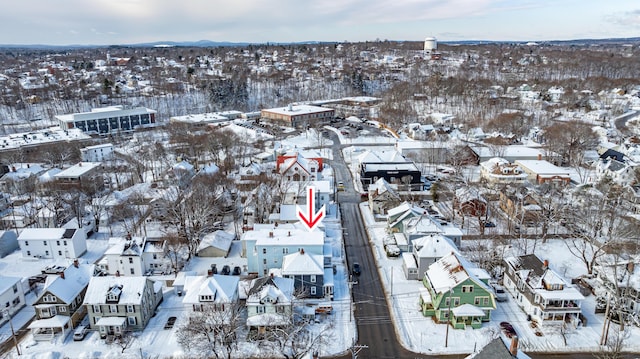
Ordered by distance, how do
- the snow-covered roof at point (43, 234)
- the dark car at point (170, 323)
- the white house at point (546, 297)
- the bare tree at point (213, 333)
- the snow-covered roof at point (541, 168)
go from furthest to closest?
the snow-covered roof at point (541, 168) → the snow-covered roof at point (43, 234) → the dark car at point (170, 323) → the white house at point (546, 297) → the bare tree at point (213, 333)

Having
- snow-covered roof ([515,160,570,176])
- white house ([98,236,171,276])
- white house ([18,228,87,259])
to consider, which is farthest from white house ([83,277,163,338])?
snow-covered roof ([515,160,570,176])

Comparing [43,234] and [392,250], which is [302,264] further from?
[43,234]

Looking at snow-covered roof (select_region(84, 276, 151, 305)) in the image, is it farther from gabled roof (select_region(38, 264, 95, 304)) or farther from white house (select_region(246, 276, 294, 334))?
white house (select_region(246, 276, 294, 334))

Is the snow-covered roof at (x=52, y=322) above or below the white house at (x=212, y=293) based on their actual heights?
below

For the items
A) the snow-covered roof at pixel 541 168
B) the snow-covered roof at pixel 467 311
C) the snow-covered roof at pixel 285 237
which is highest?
the snow-covered roof at pixel 285 237

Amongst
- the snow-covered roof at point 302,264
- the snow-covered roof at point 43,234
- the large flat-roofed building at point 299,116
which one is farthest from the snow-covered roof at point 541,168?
the snow-covered roof at point 43,234

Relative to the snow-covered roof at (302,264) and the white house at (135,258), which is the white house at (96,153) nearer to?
the white house at (135,258)

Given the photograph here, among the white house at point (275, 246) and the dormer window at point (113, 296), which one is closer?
the dormer window at point (113, 296)
